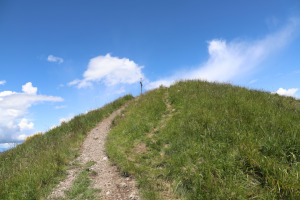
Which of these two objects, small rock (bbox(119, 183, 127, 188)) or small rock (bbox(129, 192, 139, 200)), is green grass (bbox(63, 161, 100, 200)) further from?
small rock (bbox(129, 192, 139, 200))

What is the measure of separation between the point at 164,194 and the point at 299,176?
10.7ft

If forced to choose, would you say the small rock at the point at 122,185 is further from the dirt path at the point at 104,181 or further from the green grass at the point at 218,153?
the green grass at the point at 218,153

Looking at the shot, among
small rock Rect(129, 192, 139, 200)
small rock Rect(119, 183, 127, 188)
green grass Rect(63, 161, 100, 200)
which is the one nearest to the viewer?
small rock Rect(129, 192, 139, 200)

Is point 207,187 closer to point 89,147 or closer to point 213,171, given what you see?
point 213,171

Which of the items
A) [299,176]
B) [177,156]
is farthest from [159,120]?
[299,176]

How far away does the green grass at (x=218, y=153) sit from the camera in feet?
12.3

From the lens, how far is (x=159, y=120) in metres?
9.62

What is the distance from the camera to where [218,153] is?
16.3ft

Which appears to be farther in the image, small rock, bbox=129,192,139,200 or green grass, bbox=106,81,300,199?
small rock, bbox=129,192,139,200

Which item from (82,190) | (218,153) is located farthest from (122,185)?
Answer: (218,153)

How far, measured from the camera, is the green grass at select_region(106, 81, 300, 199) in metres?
3.74

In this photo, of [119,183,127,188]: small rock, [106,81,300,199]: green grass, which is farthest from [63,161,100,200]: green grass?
[106,81,300,199]: green grass

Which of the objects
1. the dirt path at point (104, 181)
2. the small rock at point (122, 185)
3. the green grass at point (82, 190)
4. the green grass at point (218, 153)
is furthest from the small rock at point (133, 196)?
the green grass at point (82, 190)

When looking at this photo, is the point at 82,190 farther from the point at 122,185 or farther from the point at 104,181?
the point at 122,185
